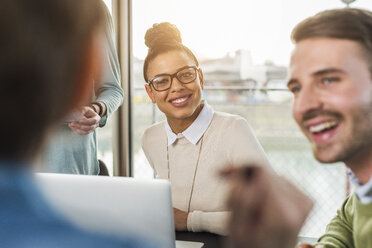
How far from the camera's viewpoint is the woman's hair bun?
1378 mm

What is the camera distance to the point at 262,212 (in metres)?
0.15

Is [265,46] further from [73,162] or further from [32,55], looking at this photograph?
[32,55]

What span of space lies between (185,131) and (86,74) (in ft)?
3.79

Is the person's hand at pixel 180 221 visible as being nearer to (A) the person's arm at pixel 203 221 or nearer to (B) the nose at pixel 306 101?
(A) the person's arm at pixel 203 221

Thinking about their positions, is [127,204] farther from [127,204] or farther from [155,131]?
[155,131]

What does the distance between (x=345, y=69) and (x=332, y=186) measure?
9.34ft

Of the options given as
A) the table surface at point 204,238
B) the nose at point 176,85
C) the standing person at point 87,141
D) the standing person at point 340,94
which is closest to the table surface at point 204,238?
the table surface at point 204,238

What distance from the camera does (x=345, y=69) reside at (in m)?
0.73

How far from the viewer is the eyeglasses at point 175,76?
1354mm

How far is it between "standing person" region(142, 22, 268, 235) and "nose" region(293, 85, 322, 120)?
51 centimetres

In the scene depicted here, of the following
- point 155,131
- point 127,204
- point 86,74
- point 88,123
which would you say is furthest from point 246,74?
point 86,74

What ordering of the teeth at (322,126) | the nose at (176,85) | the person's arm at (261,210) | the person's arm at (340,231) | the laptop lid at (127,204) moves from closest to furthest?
the person's arm at (261,210)
the laptop lid at (127,204)
the teeth at (322,126)
the person's arm at (340,231)
the nose at (176,85)

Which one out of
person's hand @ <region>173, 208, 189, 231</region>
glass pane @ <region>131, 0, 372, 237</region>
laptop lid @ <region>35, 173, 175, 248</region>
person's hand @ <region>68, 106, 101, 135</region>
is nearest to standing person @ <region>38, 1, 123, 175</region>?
person's hand @ <region>68, 106, 101, 135</region>

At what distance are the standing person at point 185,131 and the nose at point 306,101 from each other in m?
0.51
